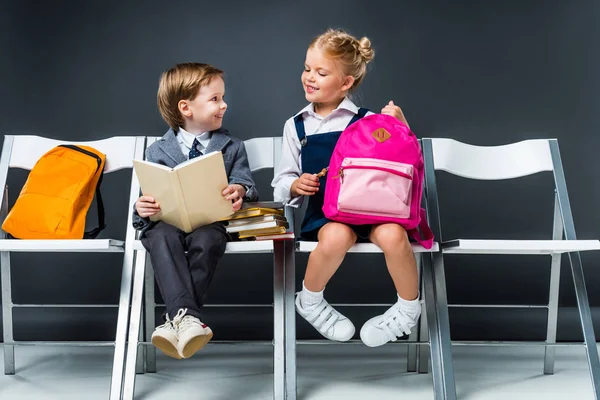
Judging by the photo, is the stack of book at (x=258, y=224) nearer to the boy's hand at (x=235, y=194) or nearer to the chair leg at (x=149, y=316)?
the boy's hand at (x=235, y=194)

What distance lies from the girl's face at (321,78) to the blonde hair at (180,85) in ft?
0.94

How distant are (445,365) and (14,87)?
2063mm

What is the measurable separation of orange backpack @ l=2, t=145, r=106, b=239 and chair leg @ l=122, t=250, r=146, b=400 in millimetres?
225

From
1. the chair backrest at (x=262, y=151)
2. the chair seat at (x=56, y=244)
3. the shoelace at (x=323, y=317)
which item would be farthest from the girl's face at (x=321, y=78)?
the chair seat at (x=56, y=244)

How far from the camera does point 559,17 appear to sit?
302 centimetres

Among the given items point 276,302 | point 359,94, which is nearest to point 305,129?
point 276,302

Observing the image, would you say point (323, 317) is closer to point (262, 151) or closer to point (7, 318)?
point (262, 151)

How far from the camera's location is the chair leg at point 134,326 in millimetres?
1990

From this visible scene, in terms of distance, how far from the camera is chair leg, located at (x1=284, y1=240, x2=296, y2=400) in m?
2.02

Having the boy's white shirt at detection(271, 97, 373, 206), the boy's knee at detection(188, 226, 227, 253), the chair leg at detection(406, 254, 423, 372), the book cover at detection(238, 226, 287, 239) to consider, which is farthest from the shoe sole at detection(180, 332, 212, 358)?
the chair leg at detection(406, 254, 423, 372)

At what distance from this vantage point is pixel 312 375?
2441mm

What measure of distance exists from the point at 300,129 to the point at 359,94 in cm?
71

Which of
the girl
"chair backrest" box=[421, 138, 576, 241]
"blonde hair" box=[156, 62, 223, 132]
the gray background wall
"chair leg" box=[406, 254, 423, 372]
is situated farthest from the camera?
the gray background wall

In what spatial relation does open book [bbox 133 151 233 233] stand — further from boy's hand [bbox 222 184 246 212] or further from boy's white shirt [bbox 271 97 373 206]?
boy's white shirt [bbox 271 97 373 206]
